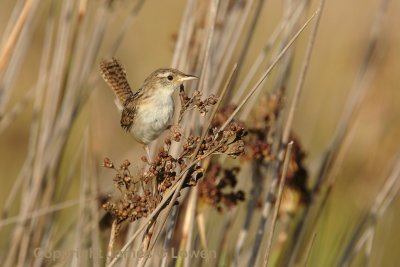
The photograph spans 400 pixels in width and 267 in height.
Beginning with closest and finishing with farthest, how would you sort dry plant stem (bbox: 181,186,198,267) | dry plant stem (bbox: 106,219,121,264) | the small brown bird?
dry plant stem (bbox: 106,219,121,264)
dry plant stem (bbox: 181,186,198,267)
the small brown bird

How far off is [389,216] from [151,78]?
167 centimetres

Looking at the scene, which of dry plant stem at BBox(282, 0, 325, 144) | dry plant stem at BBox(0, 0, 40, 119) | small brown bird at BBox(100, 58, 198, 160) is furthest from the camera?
dry plant stem at BBox(0, 0, 40, 119)

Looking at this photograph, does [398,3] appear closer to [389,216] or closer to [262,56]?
[389,216]

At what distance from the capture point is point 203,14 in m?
3.67

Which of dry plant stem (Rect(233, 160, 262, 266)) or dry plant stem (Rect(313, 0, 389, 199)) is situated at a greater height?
dry plant stem (Rect(313, 0, 389, 199))

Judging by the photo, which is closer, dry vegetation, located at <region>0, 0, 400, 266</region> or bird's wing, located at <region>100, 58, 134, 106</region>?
dry vegetation, located at <region>0, 0, 400, 266</region>

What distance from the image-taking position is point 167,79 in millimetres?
3377

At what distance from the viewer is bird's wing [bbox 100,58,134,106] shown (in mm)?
3752

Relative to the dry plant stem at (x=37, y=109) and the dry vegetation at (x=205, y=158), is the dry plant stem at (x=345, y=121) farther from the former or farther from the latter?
the dry plant stem at (x=37, y=109)

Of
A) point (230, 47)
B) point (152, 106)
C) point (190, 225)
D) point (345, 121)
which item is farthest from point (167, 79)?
point (345, 121)

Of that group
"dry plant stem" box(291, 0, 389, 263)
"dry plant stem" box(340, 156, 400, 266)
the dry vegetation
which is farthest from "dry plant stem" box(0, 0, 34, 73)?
"dry plant stem" box(340, 156, 400, 266)

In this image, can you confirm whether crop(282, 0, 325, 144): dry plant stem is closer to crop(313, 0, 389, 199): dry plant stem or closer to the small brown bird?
the small brown bird

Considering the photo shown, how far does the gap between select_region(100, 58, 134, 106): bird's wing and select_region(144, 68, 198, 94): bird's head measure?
206mm

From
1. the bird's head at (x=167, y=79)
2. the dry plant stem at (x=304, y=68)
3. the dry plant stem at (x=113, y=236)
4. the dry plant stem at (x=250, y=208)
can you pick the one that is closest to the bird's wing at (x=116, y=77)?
the bird's head at (x=167, y=79)
